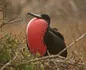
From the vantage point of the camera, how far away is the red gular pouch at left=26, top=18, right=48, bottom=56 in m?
2.84

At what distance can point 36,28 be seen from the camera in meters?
2.86

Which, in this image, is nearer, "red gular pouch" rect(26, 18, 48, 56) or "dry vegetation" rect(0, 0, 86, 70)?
"dry vegetation" rect(0, 0, 86, 70)

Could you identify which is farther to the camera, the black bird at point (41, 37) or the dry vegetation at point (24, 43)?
the black bird at point (41, 37)

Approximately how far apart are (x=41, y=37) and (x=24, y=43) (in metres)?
0.15

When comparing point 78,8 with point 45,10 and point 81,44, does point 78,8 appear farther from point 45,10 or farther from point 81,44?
point 81,44

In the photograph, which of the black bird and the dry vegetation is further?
the black bird

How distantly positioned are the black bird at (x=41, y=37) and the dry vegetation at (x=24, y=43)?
0.07 metres

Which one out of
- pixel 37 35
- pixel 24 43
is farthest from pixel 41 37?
pixel 24 43

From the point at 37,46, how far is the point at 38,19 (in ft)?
0.64

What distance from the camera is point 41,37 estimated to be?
2877mm

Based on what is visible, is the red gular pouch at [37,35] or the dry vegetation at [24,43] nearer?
the dry vegetation at [24,43]

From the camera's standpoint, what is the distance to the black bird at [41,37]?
2848 mm

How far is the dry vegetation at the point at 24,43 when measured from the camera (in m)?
2.19

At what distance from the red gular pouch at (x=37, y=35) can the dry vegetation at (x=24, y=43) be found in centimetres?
6
